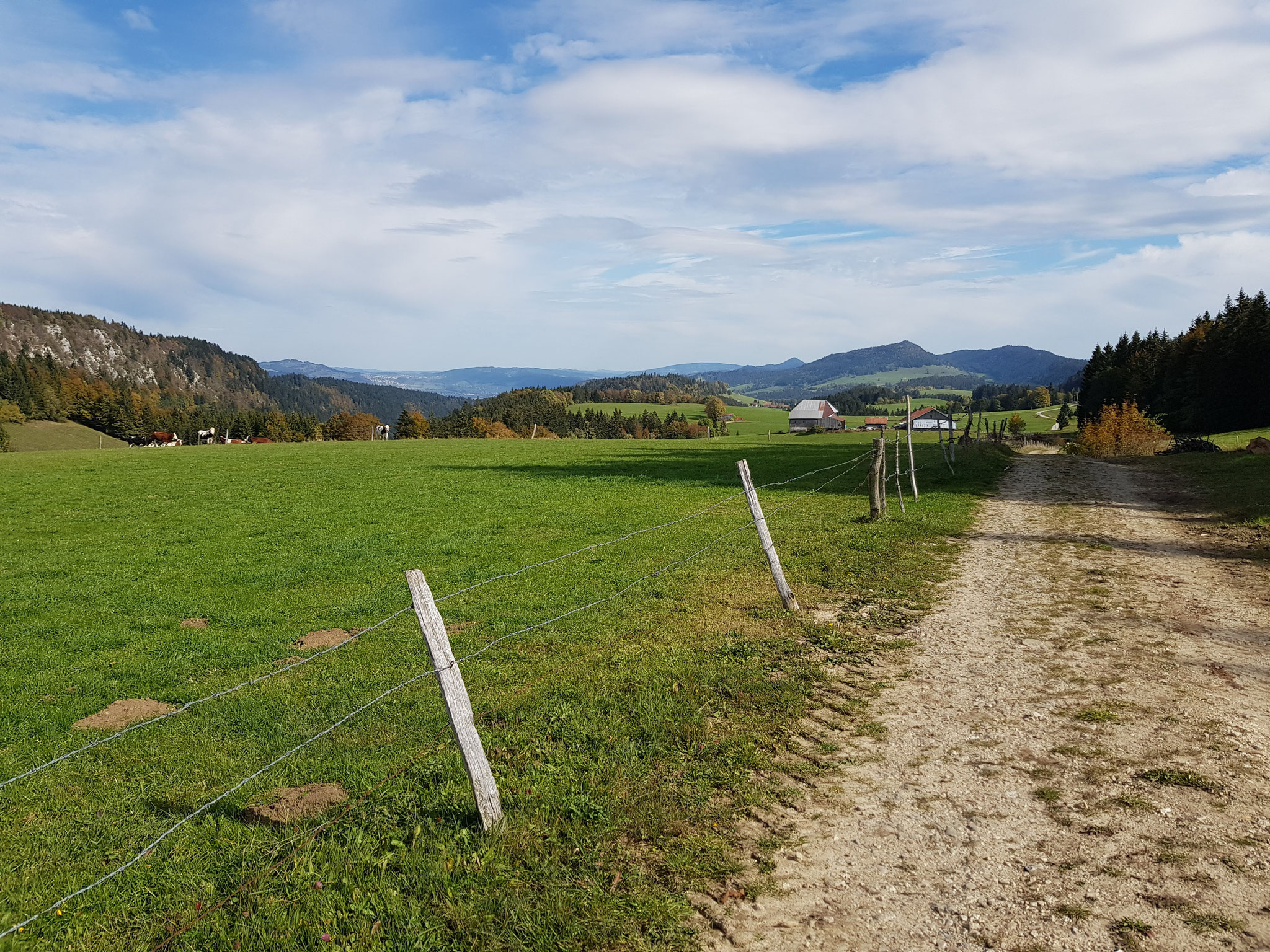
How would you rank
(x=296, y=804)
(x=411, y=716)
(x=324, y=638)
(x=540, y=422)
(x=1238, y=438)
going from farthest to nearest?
(x=540, y=422) → (x=1238, y=438) → (x=324, y=638) → (x=411, y=716) → (x=296, y=804)

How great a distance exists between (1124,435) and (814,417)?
137 m

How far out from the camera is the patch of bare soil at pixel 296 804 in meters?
5.96

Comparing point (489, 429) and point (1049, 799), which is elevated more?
point (489, 429)

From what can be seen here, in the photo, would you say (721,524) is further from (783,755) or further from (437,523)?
(783,755)

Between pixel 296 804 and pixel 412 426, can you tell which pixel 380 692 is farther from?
pixel 412 426

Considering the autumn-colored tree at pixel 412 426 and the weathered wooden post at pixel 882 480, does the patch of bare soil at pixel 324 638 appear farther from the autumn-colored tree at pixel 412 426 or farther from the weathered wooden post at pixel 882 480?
the autumn-colored tree at pixel 412 426

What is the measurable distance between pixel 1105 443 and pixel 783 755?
43.4m

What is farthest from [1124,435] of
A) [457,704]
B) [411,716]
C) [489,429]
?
[489,429]

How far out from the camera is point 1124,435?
4106 centimetres

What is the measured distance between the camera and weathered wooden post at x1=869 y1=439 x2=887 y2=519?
18.2 m

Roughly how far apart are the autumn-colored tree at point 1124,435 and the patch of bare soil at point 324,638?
42.3 meters

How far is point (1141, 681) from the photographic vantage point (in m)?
8.02

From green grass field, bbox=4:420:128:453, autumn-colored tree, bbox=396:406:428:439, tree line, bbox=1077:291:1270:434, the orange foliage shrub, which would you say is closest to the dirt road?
tree line, bbox=1077:291:1270:434

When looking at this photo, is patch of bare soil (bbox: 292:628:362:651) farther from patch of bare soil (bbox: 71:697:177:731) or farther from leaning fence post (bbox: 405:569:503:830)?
leaning fence post (bbox: 405:569:503:830)
